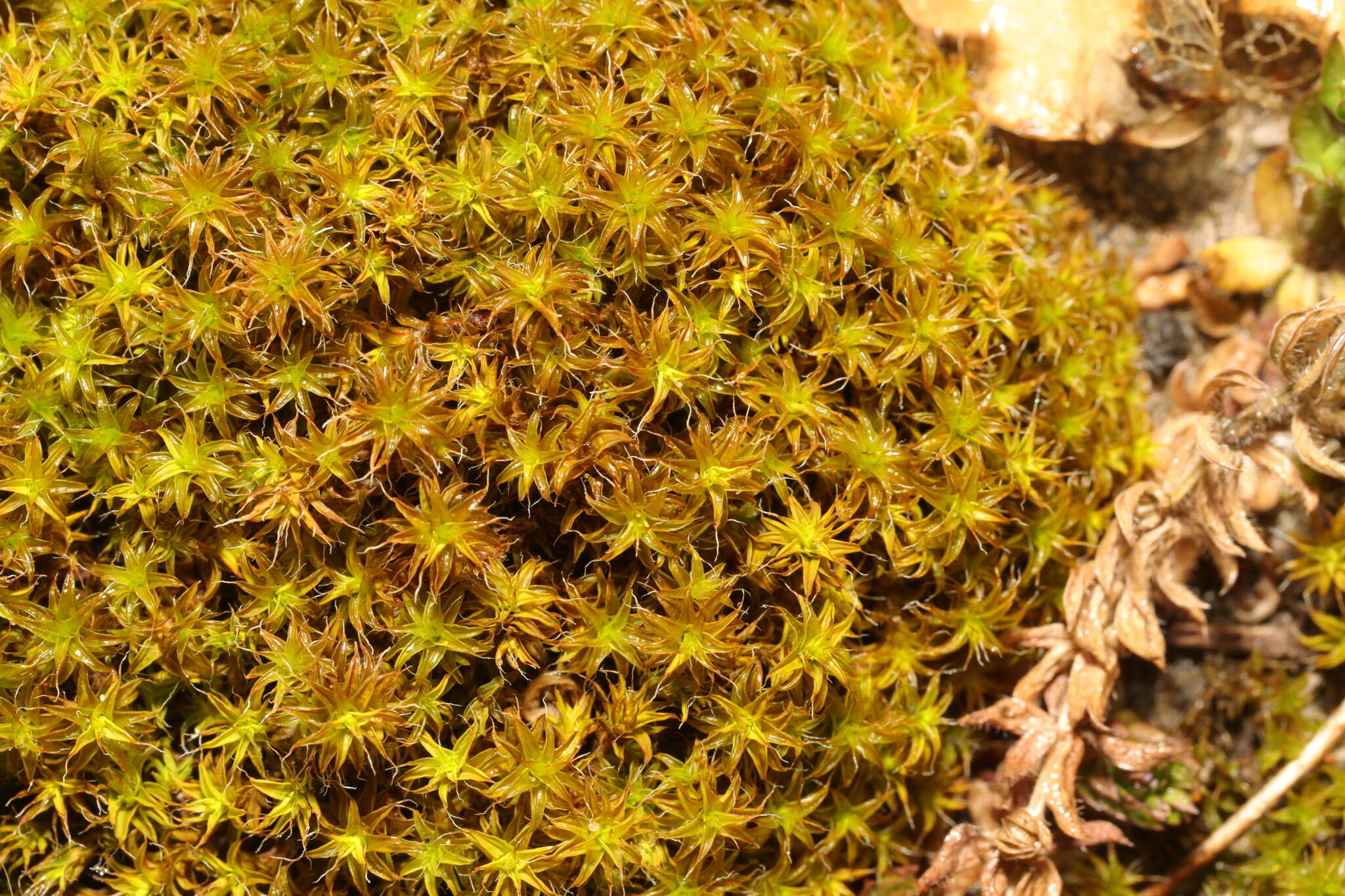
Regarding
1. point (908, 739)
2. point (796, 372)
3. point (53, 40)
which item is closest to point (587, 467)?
point (796, 372)

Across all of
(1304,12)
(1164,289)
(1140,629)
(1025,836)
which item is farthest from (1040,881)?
(1304,12)

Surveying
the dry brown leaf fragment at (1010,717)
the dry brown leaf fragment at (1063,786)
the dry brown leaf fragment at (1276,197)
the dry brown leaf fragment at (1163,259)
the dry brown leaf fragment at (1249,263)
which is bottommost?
the dry brown leaf fragment at (1063,786)

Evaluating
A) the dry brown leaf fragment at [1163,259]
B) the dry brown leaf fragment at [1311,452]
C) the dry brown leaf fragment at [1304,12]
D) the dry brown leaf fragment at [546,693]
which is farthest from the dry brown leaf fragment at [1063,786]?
the dry brown leaf fragment at [1304,12]

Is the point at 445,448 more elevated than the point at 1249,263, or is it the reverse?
the point at 1249,263

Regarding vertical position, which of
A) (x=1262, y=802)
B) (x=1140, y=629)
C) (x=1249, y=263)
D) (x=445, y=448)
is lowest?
(x=1262, y=802)

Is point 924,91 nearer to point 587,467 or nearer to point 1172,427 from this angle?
point 1172,427

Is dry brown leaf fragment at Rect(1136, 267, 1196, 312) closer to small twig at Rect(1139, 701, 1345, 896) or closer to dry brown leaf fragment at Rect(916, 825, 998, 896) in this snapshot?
small twig at Rect(1139, 701, 1345, 896)

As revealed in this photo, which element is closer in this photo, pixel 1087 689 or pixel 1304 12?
pixel 1087 689

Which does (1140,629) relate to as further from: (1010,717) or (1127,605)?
(1010,717)

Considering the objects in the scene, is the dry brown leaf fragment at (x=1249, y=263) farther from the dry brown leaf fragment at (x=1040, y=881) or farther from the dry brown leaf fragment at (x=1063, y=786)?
the dry brown leaf fragment at (x=1040, y=881)
